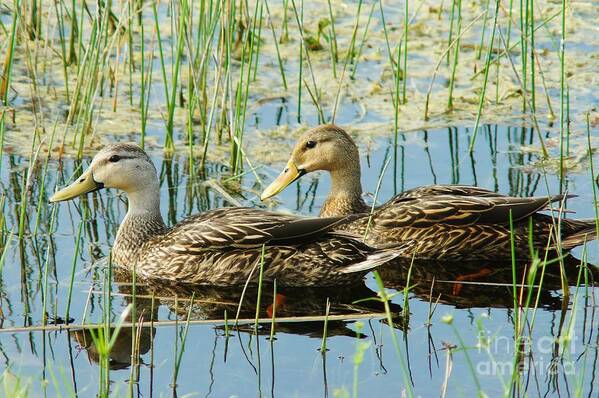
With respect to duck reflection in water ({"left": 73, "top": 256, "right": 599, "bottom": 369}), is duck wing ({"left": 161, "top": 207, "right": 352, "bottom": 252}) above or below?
above

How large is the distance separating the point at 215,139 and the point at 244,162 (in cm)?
50

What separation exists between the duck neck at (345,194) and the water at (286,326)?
0.19 metres

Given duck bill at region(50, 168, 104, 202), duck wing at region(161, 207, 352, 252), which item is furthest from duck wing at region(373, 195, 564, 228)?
duck bill at region(50, 168, 104, 202)

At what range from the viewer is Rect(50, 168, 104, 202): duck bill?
8.70 m

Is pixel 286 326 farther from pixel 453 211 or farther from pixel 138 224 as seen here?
pixel 453 211

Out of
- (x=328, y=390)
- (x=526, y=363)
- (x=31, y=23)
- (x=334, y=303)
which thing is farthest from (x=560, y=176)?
(x=31, y=23)

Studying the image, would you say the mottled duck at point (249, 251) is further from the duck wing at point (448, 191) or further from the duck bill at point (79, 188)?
the duck wing at point (448, 191)

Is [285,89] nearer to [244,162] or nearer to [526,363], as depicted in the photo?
[244,162]

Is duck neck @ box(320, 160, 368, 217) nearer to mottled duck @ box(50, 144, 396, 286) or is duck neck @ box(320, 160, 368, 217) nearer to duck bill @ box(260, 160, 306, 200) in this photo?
A: duck bill @ box(260, 160, 306, 200)

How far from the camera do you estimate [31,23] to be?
1120 cm

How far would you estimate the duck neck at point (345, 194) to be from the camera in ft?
31.0

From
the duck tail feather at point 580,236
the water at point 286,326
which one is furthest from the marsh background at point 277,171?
the duck tail feather at point 580,236

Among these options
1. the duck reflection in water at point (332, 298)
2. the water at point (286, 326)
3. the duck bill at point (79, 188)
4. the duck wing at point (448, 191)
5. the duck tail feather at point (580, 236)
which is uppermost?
the duck bill at point (79, 188)

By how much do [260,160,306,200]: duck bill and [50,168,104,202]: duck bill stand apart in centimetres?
147
